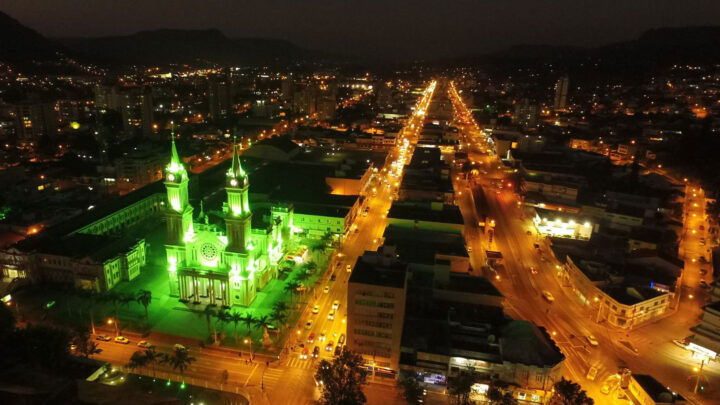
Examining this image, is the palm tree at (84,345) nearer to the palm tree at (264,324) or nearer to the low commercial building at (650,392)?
the palm tree at (264,324)

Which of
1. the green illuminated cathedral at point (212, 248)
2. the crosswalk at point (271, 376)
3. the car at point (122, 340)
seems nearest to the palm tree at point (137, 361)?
the car at point (122, 340)

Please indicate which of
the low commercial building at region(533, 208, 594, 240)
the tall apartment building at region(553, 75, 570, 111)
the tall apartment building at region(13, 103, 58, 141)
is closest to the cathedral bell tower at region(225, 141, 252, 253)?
the low commercial building at region(533, 208, 594, 240)

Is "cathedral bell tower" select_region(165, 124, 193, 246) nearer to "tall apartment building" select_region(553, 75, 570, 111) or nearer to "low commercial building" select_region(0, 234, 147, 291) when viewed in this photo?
"low commercial building" select_region(0, 234, 147, 291)

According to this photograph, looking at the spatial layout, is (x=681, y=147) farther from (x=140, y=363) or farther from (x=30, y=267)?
(x=30, y=267)

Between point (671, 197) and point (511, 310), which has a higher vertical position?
point (671, 197)

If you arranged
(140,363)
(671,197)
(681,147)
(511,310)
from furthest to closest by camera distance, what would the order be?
1. (681,147)
2. (671,197)
3. (511,310)
4. (140,363)

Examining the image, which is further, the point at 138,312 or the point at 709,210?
the point at 709,210

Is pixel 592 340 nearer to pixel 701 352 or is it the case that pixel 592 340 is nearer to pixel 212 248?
pixel 701 352

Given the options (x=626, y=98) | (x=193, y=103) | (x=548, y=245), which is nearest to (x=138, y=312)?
(x=548, y=245)
